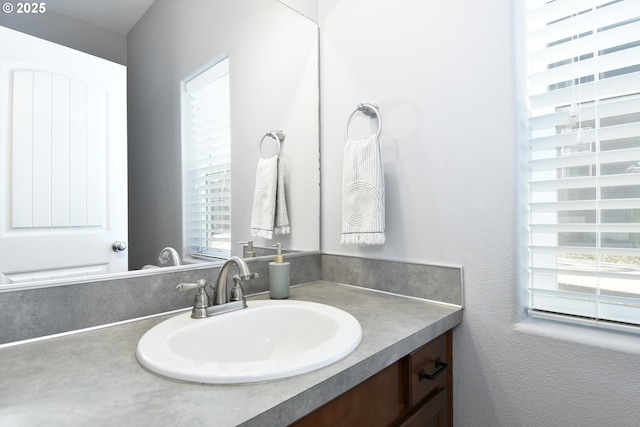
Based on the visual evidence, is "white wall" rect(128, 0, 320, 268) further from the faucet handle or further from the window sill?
the window sill

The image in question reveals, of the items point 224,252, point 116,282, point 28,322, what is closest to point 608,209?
point 224,252

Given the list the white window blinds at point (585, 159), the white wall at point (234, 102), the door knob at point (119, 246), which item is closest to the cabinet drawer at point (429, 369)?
the white window blinds at point (585, 159)

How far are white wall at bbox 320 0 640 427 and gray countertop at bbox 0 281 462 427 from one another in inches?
10.6

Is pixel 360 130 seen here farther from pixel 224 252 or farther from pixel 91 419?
pixel 91 419

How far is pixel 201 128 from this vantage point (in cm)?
112

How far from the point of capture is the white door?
74 cm

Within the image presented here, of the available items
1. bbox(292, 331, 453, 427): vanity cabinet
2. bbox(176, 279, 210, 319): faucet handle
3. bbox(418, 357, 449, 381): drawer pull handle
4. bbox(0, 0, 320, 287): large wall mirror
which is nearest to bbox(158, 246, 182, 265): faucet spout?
bbox(0, 0, 320, 287): large wall mirror

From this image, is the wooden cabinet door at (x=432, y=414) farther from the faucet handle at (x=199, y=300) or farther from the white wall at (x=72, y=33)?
the white wall at (x=72, y=33)

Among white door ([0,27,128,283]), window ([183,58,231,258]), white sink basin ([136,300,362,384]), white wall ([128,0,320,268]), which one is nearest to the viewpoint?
white sink basin ([136,300,362,384])

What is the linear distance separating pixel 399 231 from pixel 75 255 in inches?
36.6

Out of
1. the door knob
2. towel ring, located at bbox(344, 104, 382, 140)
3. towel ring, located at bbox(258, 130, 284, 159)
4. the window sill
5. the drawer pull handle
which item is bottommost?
the drawer pull handle

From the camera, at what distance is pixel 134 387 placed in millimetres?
565

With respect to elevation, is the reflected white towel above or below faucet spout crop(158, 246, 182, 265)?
above

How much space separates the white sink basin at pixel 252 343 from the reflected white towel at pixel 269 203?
1.10ft
